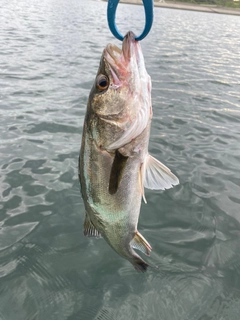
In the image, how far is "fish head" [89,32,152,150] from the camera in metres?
2.12

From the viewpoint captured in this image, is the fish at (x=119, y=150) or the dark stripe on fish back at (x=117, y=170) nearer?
the fish at (x=119, y=150)

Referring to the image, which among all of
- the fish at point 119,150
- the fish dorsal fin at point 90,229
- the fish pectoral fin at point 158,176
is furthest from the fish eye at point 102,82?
the fish dorsal fin at point 90,229

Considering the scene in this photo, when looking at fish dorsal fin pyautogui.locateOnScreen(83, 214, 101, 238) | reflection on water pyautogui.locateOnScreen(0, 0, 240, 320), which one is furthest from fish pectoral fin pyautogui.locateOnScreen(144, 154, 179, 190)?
reflection on water pyautogui.locateOnScreen(0, 0, 240, 320)

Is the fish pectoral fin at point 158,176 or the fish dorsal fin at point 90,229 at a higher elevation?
the fish pectoral fin at point 158,176

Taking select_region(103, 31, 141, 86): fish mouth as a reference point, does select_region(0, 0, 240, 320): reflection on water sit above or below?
below

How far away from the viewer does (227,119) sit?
30.6 feet

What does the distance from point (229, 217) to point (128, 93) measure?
146 inches

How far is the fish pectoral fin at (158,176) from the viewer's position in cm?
251

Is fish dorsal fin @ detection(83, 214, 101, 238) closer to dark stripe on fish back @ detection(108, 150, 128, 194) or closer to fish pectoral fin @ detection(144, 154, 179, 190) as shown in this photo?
dark stripe on fish back @ detection(108, 150, 128, 194)

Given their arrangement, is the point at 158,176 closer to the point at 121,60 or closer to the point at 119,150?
the point at 119,150

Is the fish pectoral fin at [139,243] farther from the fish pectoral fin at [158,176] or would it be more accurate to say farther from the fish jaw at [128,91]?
the fish jaw at [128,91]

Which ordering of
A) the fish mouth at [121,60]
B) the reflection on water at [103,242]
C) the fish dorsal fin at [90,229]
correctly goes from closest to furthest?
the fish mouth at [121,60]
the fish dorsal fin at [90,229]
the reflection on water at [103,242]

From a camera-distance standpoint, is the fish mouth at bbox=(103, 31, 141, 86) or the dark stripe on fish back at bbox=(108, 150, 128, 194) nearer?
the fish mouth at bbox=(103, 31, 141, 86)

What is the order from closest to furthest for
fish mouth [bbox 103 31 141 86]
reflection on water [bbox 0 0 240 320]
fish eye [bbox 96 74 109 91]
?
fish mouth [bbox 103 31 141 86], fish eye [bbox 96 74 109 91], reflection on water [bbox 0 0 240 320]
